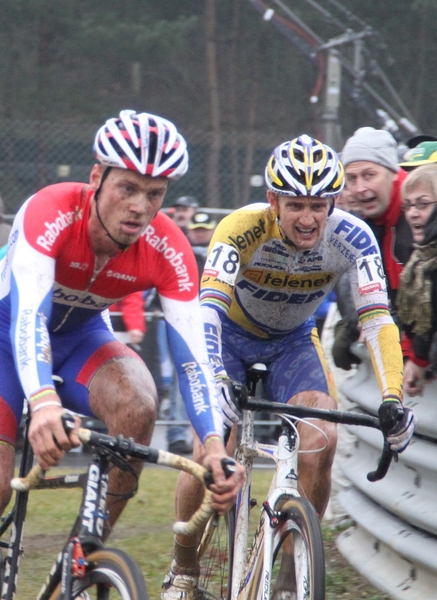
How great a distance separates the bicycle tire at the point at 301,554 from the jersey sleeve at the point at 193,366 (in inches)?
18.8

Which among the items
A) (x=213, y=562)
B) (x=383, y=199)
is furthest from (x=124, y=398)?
(x=383, y=199)

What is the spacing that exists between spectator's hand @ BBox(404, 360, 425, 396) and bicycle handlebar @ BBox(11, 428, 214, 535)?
1.76m

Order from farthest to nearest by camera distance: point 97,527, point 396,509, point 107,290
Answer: point 396,509 < point 107,290 < point 97,527

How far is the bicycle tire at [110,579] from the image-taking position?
9.74 feet

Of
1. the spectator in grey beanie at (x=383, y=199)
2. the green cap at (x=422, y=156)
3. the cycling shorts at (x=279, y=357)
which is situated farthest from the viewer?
the spectator in grey beanie at (x=383, y=199)

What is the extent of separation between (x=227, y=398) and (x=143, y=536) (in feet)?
10.3

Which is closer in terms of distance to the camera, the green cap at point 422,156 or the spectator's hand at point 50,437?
the spectator's hand at point 50,437

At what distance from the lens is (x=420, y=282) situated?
440 cm

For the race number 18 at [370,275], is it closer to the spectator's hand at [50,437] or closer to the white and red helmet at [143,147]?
the white and red helmet at [143,147]

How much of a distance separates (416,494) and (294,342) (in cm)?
97

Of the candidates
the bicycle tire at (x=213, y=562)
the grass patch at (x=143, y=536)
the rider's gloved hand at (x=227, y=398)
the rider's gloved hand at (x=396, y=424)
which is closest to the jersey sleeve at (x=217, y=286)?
the rider's gloved hand at (x=227, y=398)

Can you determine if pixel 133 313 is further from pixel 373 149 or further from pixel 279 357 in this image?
pixel 279 357

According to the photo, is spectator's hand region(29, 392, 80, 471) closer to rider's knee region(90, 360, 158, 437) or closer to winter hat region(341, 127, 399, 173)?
rider's knee region(90, 360, 158, 437)

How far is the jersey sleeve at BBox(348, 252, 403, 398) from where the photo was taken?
4352 mm
